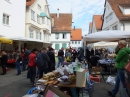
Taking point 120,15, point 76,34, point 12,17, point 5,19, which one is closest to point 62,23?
point 76,34

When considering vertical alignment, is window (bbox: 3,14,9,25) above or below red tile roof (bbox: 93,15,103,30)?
below

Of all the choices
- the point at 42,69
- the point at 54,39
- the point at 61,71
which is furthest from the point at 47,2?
the point at 61,71

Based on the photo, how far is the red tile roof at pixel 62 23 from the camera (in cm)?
4200

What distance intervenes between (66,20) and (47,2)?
43.3 ft

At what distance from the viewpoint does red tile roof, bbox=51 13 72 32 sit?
4200 centimetres

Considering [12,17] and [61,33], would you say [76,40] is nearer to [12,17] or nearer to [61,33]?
[61,33]

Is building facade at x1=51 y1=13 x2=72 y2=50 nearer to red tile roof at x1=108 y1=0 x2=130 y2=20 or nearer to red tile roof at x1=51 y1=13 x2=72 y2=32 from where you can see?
red tile roof at x1=51 y1=13 x2=72 y2=32

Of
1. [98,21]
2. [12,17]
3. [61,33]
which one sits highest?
[98,21]

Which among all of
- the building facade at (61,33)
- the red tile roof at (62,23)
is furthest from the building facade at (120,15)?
the red tile roof at (62,23)

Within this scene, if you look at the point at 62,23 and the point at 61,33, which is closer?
the point at 61,33

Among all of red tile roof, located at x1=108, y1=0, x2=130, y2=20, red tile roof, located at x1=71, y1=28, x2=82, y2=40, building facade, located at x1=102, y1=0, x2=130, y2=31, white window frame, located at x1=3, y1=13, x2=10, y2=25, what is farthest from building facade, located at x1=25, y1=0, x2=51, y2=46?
red tile roof, located at x1=71, y1=28, x2=82, y2=40

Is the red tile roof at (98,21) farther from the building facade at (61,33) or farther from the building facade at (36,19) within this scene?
the building facade at (36,19)

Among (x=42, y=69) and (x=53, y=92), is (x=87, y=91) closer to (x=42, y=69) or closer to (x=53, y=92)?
(x=53, y=92)

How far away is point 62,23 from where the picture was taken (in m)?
43.8
